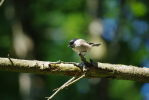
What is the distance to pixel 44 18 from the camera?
30.0 feet

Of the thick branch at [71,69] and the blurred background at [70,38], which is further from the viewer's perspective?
the blurred background at [70,38]

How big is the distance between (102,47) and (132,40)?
234cm

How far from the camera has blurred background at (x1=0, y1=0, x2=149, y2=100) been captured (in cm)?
719

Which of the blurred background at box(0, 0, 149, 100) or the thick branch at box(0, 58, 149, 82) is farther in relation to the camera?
the blurred background at box(0, 0, 149, 100)

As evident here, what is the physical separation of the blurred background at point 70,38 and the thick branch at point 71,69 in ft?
14.0

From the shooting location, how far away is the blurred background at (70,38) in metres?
7.19

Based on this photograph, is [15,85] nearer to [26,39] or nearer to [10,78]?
[10,78]

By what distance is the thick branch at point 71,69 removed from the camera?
2.29 meters

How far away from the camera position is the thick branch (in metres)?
2.29

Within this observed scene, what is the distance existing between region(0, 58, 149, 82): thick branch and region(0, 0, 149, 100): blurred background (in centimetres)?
426

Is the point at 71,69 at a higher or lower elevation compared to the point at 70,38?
lower

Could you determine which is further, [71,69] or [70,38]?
[70,38]

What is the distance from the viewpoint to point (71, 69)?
251 cm

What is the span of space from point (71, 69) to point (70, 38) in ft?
19.9
